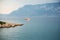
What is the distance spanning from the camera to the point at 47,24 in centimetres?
210

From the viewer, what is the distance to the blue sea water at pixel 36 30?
2.07m

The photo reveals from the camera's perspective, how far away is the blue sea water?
207 cm

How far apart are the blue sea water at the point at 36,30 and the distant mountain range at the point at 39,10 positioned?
0.31 ft

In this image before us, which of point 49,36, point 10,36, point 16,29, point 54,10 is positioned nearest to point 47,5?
point 54,10

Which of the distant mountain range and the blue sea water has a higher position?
the distant mountain range

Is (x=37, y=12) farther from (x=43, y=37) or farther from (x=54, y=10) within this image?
(x=43, y=37)

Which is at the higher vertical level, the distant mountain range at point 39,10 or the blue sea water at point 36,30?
the distant mountain range at point 39,10

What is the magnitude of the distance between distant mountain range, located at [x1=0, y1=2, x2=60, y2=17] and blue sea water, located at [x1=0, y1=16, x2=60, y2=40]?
10 centimetres

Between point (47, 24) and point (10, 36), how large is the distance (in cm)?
75

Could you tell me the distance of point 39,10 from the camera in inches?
84.5

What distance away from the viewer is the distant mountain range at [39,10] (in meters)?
2.11

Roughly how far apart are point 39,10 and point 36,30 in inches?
15.3

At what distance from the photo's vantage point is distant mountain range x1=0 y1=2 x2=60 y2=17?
211cm

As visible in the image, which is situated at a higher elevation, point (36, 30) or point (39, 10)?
point (39, 10)
